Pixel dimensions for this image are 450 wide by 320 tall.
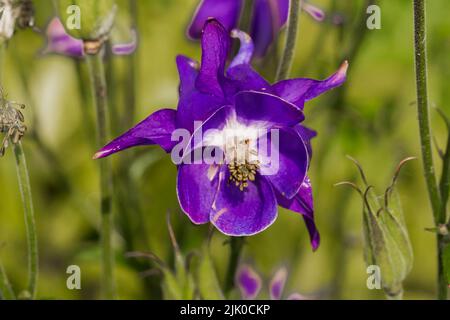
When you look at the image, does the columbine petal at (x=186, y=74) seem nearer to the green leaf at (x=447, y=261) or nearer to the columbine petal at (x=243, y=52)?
the columbine petal at (x=243, y=52)

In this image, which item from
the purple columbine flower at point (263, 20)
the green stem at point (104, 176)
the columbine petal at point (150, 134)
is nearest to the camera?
the columbine petal at point (150, 134)

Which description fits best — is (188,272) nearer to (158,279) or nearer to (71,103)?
(158,279)

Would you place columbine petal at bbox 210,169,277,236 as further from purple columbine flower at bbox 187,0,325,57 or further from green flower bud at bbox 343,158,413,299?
purple columbine flower at bbox 187,0,325,57

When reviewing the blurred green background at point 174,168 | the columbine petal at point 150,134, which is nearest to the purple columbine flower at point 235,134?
the columbine petal at point 150,134

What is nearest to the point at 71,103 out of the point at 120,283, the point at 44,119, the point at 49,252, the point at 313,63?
the point at 44,119

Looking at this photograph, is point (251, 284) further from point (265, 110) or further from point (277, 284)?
point (265, 110)

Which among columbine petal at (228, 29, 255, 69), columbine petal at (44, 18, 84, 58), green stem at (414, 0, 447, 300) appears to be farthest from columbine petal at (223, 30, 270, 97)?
columbine petal at (44, 18, 84, 58)

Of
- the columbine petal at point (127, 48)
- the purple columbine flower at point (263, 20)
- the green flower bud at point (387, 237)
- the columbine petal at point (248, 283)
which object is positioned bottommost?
the columbine petal at point (248, 283)
